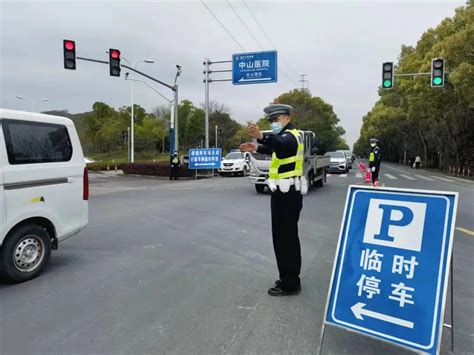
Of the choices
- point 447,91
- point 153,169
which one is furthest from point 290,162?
point 447,91

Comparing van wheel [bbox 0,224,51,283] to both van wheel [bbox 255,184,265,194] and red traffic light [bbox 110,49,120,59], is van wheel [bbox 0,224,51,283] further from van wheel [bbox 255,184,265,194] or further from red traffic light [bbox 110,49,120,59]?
red traffic light [bbox 110,49,120,59]

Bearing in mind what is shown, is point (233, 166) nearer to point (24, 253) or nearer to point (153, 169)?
point (153, 169)

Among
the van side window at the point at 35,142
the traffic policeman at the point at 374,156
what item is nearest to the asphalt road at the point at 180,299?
the van side window at the point at 35,142

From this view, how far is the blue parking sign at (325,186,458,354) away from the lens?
8.92ft

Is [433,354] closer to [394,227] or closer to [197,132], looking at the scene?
[394,227]

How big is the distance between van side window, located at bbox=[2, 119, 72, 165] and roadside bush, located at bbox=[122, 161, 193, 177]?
63.7 feet

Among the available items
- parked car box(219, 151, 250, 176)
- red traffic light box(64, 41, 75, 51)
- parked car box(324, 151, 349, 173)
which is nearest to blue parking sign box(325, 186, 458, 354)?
red traffic light box(64, 41, 75, 51)

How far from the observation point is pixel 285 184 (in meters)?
4.02

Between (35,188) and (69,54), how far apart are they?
13935mm

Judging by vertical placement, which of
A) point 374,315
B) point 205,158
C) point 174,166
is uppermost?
point 205,158

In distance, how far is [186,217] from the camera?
9383 mm

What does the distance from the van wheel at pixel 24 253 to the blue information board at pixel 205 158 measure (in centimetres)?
1933

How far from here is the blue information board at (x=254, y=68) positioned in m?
22.4

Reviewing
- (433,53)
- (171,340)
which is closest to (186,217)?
(171,340)
